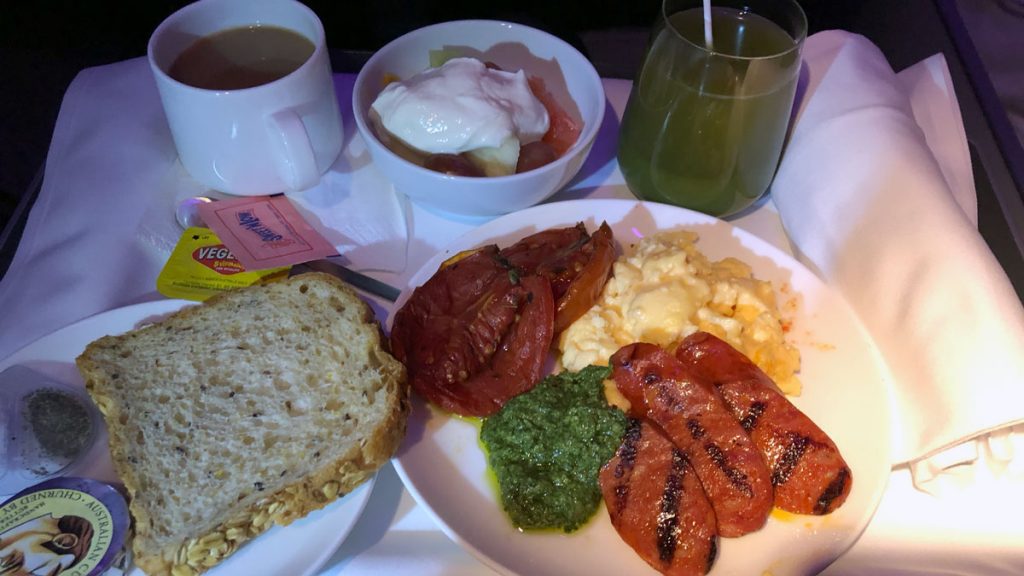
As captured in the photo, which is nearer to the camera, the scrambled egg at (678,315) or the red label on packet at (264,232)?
the scrambled egg at (678,315)

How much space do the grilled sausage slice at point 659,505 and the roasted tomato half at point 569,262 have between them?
0.86ft

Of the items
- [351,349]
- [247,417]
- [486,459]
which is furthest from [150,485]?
[486,459]

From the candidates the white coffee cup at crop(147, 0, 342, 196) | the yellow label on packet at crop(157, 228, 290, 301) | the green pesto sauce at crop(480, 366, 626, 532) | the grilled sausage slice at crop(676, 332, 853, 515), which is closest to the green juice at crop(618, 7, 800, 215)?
the grilled sausage slice at crop(676, 332, 853, 515)

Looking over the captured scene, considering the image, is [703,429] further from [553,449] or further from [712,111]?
[712,111]

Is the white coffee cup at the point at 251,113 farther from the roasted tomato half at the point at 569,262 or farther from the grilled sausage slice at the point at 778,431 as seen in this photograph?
the grilled sausage slice at the point at 778,431

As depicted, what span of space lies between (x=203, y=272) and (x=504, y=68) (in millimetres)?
787

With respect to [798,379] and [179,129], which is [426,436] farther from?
[179,129]

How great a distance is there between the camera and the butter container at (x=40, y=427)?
104 cm

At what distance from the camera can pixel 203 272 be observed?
4.40ft

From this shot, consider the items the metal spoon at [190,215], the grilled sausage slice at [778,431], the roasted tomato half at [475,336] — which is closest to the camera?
the grilled sausage slice at [778,431]

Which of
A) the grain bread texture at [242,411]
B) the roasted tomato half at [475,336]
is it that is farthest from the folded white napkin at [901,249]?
the grain bread texture at [242,411]

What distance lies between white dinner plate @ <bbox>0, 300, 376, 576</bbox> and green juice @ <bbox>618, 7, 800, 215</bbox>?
0.82 meters

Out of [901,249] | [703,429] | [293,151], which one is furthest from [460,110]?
[901,249]

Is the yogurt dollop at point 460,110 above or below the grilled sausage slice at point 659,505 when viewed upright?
above
